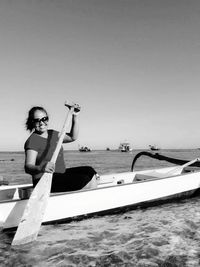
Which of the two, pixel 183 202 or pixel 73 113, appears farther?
pixel 183 202

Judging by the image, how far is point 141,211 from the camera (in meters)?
8.20

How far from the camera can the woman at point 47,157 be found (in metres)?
5.49

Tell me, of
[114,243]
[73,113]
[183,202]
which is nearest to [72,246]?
[114,243]

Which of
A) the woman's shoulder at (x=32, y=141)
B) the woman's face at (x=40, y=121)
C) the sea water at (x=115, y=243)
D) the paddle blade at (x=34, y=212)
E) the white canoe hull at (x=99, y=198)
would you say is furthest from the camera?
the white canoe hull at (x=99, y=198)

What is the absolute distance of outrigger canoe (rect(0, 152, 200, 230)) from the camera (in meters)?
5.87

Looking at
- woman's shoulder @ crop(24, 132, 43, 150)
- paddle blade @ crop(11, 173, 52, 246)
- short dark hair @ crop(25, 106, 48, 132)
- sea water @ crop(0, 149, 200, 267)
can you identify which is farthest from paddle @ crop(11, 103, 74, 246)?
short dark hair @ crop(25, 106, 48, 132)

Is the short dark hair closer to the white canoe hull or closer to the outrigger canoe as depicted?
the outrigger canoe

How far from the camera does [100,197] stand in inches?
281

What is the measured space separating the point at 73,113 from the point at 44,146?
129 cm

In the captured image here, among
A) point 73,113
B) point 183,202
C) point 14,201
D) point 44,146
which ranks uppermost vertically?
point 73,113

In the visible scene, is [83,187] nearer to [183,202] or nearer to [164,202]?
[164,202]

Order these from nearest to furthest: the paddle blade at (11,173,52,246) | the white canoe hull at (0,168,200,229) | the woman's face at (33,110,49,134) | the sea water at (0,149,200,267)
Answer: the sea water at (0,149,200,267) → the paddle blade at (11,173,52,246) → the woman's face at (33,110,49,134) → the white canoe hull at (0,168,200,229)

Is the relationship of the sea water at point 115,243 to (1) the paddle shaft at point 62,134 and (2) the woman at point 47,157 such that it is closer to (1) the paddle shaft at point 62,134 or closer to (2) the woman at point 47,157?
(2) the woman at point 47,157

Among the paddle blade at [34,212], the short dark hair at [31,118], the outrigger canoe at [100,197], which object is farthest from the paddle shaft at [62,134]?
the outrigger canoe at [100,197]
